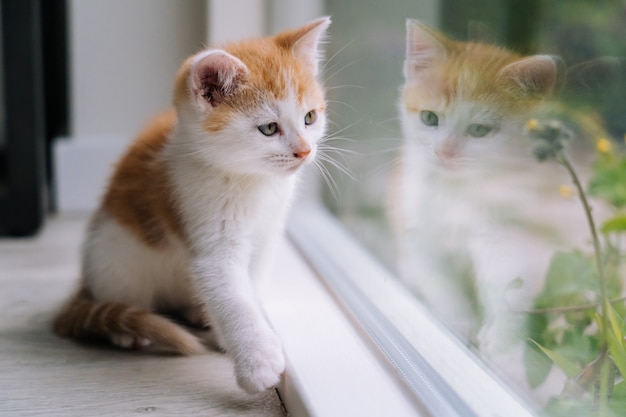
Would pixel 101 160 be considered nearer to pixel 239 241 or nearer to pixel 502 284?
pixel 239 241

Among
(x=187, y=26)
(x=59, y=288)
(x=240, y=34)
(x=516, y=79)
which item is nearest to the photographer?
(x=516, y=79)

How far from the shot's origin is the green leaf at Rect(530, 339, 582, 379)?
0.72m

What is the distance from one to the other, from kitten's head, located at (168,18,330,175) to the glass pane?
0.15 metres

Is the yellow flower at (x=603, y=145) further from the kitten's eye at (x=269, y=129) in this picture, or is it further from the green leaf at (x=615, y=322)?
the kitten's eye at (x=269, y=129)

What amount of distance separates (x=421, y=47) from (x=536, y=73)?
239 mm

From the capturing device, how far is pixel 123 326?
3.50 ft

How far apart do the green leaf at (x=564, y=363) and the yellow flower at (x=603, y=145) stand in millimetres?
213

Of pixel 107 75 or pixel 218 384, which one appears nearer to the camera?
pixel 218 384

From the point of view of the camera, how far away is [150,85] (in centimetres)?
196

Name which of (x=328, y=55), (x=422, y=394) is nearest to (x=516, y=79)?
(x=422, y=394)

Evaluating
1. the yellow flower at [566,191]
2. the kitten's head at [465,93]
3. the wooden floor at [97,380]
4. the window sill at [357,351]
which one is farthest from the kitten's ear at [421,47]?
the wooden floor at [97,380]

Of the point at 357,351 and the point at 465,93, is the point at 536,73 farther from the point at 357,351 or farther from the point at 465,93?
the point at 357,351

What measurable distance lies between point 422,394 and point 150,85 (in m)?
1.36

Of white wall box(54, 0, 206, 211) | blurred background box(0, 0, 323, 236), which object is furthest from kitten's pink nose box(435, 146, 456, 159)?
white wall box(54, 0, 206, 211)
